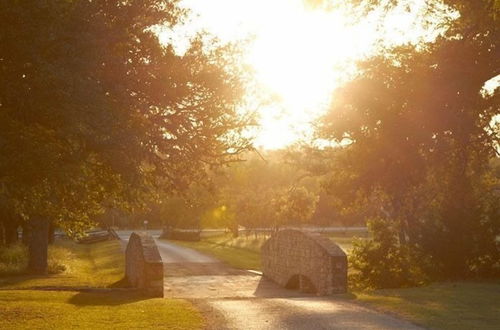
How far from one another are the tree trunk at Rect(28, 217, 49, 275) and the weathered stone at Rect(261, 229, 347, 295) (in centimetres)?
1060

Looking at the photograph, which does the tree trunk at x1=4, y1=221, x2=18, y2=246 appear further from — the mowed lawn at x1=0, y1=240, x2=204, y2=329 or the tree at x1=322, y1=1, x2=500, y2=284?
the tree at x1=322, y1=1, x2=500, y2=284

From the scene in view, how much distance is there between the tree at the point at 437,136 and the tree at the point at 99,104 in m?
8.13

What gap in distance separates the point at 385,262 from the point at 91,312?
12436mm

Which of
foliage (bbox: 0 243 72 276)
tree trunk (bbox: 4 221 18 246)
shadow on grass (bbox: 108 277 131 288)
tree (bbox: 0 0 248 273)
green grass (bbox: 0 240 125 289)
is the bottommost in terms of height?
shadow on grass (bbox: 108 277 131 288)

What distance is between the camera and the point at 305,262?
87.4 ft

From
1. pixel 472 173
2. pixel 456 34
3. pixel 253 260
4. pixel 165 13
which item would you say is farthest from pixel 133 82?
pixel 253 260

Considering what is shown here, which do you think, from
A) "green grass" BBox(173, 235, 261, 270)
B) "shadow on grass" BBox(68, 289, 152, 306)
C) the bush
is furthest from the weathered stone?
"green grass" BBox(173, 235, 261, 270)

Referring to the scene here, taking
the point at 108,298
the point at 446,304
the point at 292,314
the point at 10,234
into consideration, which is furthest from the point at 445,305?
the point at 10,234

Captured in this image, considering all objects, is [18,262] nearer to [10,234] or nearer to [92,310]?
[10,234]

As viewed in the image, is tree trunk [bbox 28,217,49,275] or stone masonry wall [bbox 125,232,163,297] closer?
stone masonry wall [bbox 125,232,163,297]

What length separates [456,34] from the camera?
79.7 feet

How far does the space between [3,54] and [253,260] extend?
33062 millimetres

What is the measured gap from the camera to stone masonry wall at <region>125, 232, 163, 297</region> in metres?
22.1

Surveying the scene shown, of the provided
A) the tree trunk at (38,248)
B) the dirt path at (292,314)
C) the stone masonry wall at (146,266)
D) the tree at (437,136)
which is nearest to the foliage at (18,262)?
the tree trunk at (38,248)
